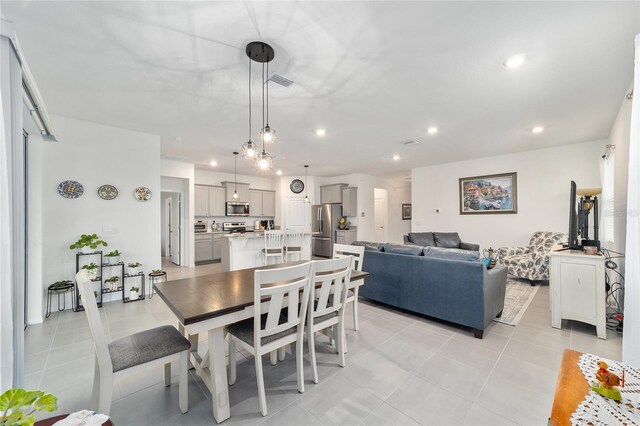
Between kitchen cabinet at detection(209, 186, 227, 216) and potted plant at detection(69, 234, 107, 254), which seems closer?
potted plant at detection(69, 234, 107, 254)

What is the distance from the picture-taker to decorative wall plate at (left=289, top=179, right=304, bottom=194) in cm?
839

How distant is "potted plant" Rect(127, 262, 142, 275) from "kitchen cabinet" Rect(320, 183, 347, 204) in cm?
545

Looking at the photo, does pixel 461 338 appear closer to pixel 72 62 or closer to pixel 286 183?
pixel 72 62

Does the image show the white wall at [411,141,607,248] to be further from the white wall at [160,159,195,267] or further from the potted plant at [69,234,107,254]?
the potted plant at [69,234,107,254]

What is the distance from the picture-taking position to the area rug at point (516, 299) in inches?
125

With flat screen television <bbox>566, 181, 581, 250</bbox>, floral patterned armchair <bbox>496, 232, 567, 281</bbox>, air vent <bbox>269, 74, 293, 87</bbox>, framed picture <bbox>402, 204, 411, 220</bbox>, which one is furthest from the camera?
framed picture <bbox>402, 204, 411, 220</bbox>

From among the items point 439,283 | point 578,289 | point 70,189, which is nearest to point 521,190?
point 578,289

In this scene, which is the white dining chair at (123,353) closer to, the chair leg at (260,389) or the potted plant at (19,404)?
the chair leg at (260,389)

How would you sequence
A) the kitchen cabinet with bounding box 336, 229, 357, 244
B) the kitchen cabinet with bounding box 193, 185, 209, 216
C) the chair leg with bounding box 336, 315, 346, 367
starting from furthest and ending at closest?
the kitchen cabinet with bounding box 336, 229, 357, 244 → the kitchen cabinet with bounding box 193, 185, 209, 216 → the chair leg with bounding box 336, 315, 346, 367

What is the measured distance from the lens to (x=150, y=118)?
352 cm

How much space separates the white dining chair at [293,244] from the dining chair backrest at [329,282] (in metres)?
3.12

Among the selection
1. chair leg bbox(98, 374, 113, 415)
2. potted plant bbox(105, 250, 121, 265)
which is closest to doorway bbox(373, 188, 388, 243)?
potted plant bbox(105, 250, 121, 265)

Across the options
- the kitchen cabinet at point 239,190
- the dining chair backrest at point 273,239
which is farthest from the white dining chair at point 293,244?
the kitchen cabinet at point 239,190

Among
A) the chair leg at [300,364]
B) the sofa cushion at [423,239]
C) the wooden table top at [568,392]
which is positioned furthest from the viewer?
the sofa cushion at [423,239]
